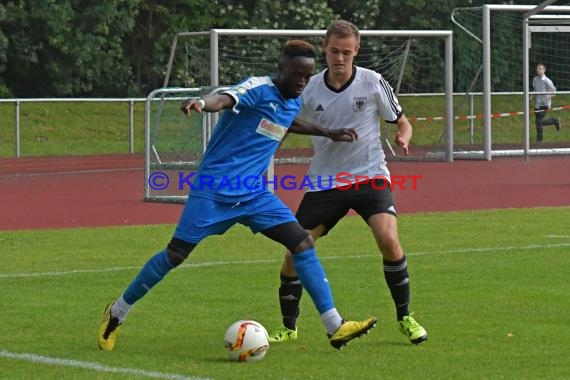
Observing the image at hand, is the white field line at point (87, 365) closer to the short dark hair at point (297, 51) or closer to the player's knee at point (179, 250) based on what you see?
the player's knee at point (179, 250)

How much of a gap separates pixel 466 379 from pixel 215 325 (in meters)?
2.40

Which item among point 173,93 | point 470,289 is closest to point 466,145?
point 173,93

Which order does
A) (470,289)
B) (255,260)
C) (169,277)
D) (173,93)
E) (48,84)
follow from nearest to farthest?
(470,289) < (169,277) < (255,260) < (173,93) < (48,84)

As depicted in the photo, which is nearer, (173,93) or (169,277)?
(169,277)

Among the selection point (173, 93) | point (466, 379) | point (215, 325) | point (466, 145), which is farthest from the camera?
point (466, 145)

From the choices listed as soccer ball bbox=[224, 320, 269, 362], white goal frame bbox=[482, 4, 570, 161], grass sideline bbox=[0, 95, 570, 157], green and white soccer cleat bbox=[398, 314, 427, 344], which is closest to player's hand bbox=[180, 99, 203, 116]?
soccer ball bbox=[224, 320, 269, 362]

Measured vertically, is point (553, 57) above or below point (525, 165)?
above

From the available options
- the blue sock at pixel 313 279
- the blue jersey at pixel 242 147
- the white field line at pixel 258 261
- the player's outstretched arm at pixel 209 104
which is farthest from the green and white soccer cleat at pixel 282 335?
the white field line at pixel 258 261

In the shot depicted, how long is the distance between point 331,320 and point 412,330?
0.58m

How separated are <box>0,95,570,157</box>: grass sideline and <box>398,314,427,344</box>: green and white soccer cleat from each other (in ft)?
73.6

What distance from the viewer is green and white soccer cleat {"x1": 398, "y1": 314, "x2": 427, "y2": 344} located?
8.52m

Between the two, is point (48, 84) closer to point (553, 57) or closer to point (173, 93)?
point (553, 57)

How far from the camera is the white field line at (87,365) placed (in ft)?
24.6

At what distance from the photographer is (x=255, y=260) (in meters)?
13.2
